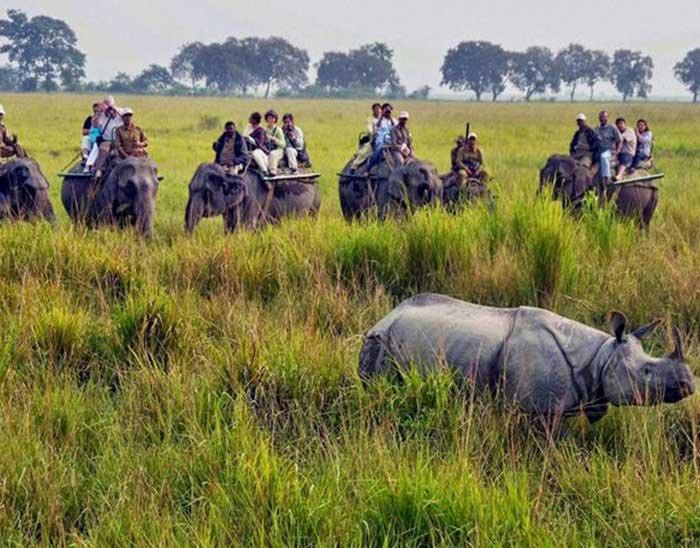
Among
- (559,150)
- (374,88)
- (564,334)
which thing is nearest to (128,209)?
(564,334)

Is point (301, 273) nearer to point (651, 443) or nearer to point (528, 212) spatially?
point (528, 212)

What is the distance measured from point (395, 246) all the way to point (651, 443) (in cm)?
344

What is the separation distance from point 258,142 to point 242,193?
1859 mm

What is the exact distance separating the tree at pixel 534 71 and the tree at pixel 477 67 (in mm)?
2130

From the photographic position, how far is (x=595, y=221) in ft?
26.3

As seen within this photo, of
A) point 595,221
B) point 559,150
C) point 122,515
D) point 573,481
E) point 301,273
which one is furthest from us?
point 559,150

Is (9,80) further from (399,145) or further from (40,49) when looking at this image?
(399,145)

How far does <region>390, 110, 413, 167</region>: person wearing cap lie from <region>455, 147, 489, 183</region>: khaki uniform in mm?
795

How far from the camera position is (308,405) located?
4.70 m

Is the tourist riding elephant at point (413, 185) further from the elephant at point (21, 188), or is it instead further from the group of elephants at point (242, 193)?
the elephant at point (21, 188)

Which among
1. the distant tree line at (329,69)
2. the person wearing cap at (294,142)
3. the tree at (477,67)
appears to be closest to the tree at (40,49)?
the distant tree line at (329,69)

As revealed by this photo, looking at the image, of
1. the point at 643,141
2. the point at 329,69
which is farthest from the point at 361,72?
the point at 643,141

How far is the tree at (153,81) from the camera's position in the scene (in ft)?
320

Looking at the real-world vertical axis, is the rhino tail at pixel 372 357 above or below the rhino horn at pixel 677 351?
below
